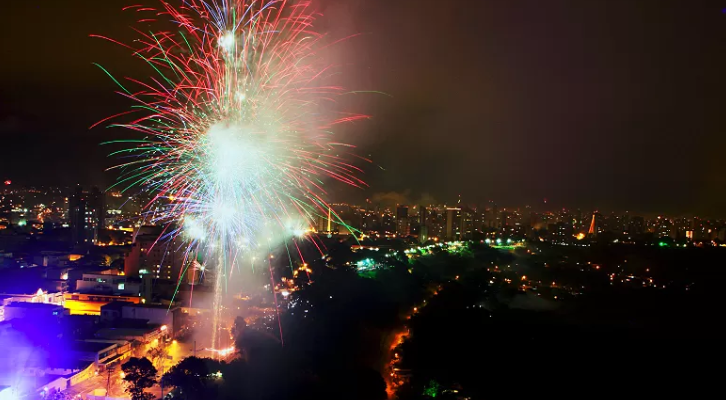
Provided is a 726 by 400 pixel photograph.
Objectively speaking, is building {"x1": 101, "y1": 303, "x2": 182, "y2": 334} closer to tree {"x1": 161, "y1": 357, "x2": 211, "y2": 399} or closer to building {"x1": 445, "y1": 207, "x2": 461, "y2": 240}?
tree {"x1": 161, "y1": 357, "x2": 211, "y2": 399}

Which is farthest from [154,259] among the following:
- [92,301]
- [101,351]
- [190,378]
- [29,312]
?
[190,378]

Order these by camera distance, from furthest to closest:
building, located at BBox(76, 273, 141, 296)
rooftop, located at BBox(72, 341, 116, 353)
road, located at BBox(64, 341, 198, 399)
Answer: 1. building, located at BBox(76, 273, 141, 296)
2. rooftop, located at BBox(72, 341, 116, 353)
3. road, located at BBox(64, 341, 198, 399)

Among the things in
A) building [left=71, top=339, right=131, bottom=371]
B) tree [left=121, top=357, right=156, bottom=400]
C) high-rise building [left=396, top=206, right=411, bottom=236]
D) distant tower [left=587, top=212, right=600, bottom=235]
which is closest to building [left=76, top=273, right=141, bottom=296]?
building [left=71, top=339, right=131, bottom=371]

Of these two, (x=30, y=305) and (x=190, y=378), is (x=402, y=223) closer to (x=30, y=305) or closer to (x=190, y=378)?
(x=30, y=305)

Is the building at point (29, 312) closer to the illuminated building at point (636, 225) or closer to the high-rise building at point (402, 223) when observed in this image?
the high-rise building at point (402, 223)

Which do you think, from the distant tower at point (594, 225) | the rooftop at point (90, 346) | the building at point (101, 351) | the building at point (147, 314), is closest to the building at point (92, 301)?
the building at point (147, 314)

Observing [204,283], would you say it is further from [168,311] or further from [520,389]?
[520,389]
